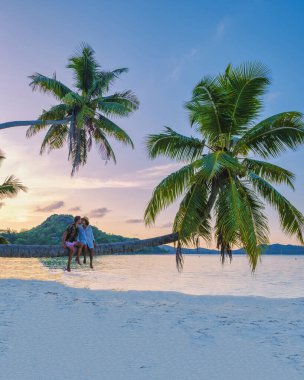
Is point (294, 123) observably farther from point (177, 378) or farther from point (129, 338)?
point (177, 378)

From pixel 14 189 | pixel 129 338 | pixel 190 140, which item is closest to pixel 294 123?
pixel 190 140

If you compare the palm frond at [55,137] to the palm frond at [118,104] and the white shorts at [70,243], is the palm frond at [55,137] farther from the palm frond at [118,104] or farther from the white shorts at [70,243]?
the white shorts at [70,243]

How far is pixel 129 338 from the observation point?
24.7ft

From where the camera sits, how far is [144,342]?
7.24 m

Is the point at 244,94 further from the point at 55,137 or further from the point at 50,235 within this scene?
the point at 50,235

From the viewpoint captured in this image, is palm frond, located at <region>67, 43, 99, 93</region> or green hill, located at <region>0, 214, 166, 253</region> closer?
palm frond, located at <region>67, 43, 99, 93</region>

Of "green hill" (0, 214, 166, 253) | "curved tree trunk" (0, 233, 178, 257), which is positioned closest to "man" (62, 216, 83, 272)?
"curved tree trunk" (0, 233, 178, 257)

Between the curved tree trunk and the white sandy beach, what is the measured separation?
4.50 ft

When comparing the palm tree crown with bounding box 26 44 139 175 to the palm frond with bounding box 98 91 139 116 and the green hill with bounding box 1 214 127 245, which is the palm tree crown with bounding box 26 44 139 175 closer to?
the palm frond with bounding box 98 91 139 116

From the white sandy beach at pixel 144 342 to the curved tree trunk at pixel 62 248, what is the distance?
→ 4.50 feet

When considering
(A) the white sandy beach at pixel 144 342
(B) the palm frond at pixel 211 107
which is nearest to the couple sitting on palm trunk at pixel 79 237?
(A) the white sandy beach at pixel 144 342

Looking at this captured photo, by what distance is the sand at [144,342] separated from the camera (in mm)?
5664

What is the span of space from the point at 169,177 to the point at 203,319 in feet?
14.0

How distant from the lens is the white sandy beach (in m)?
5.67
